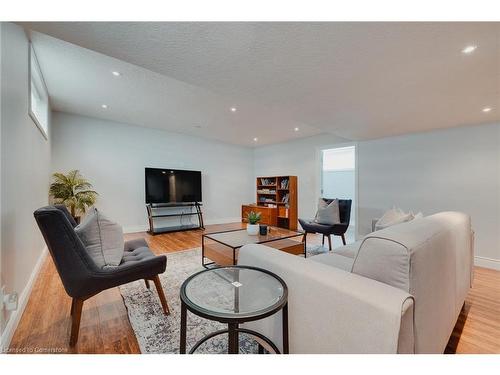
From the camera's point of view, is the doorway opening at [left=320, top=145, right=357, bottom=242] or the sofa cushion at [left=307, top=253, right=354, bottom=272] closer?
the sofa cushion at [left=307, top=253, right=354, bottom=272]

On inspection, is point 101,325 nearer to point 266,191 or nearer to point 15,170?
point 15,170

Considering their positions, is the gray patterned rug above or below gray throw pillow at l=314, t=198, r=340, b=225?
below

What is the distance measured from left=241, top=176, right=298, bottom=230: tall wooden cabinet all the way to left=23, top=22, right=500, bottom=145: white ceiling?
251 cm

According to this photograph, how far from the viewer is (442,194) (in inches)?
141

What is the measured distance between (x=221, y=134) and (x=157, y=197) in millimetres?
2235

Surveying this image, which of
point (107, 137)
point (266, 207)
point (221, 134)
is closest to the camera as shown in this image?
point (107, 137)

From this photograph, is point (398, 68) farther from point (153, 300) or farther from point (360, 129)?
point (153, 300)

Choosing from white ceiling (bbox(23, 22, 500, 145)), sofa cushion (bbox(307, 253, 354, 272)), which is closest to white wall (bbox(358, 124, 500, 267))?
white ceiling (bbox(23, 22, 500, 145))

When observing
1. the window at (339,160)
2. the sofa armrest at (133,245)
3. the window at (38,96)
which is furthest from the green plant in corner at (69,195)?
the window at (339,160)

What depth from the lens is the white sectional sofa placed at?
789 millimetres

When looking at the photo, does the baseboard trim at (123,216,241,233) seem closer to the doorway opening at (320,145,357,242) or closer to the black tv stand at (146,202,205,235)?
the black tv stand at (146,202,205,235)

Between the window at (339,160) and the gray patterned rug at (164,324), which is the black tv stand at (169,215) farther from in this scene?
the window at (339,160)

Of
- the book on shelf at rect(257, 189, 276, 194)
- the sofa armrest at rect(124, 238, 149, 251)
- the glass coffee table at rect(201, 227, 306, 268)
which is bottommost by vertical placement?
the glass coffee table at rect(201, 227, 306, 268)

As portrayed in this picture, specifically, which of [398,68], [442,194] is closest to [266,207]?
[442,194]
